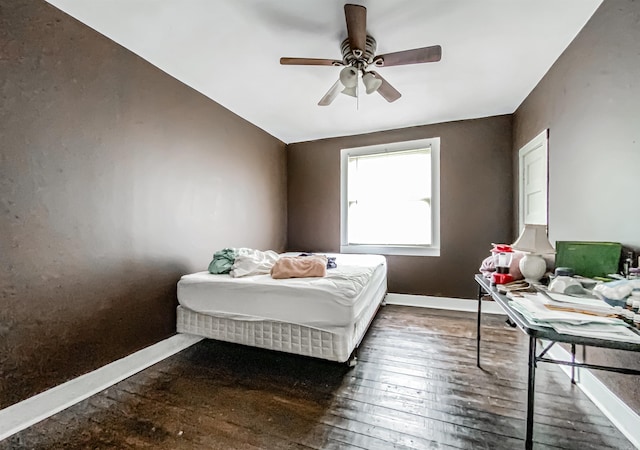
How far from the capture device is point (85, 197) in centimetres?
189

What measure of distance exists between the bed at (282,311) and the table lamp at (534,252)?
1.09 meters

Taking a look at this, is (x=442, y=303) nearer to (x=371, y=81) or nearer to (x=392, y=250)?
(x=392, y=250)

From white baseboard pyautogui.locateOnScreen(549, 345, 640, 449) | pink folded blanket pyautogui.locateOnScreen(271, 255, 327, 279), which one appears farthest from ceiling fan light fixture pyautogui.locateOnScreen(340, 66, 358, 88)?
white baseboard pyautogui.locateOnScreen(549, 345, 640, 449)

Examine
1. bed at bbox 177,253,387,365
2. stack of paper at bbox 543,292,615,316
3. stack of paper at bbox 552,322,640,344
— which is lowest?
bed at bbox 177,253,387,365

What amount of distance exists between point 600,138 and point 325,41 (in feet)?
6.63

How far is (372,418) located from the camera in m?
1.57

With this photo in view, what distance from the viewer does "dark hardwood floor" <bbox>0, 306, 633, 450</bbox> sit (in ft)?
4.63

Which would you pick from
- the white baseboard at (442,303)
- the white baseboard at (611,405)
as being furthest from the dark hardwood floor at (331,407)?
the white baseboard at (442,303)

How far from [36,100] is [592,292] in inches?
129

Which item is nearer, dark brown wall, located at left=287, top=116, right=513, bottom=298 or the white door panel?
the white door panel

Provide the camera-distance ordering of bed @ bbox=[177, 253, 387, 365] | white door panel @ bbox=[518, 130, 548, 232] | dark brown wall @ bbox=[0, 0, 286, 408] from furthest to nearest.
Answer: white door panel @ bbox=[518, 130, 548, 232], bed @ bbox=[177, 253, 387, 365], dark brown wall @ bbox=[0, 0, 286, 408]

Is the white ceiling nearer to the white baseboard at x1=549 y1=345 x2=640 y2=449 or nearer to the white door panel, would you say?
the white door panel

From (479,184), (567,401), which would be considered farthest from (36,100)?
(479,184)

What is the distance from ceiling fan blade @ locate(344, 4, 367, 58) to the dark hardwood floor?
2.38 metres
